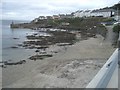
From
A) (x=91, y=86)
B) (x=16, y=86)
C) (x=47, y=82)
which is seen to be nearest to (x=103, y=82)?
(x=91, y=86)

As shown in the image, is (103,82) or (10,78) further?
(10,78)

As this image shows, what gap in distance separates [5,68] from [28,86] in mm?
8023

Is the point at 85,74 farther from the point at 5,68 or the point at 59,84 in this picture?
the point at 5,68

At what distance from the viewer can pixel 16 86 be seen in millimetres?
11930

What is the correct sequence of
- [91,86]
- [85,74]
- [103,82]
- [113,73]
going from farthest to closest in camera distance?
[85,74], [113,73], [103,82], [91,86]

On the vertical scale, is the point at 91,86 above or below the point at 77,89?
above

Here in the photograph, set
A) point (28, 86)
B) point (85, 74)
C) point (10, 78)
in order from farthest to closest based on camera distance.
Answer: point (10, 78) < point (85, 74) < point (28, 86)

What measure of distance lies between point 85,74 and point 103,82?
10140 millimetres

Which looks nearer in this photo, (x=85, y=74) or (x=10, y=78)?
(x=85, y=74)

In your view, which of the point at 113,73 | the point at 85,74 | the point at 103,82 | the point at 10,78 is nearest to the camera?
the point at 103,82

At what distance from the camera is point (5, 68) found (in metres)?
18.9

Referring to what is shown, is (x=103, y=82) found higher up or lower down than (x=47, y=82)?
higher up

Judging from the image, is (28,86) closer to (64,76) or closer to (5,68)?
(64,76)

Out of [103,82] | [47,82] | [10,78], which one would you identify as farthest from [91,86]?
[10,78]
